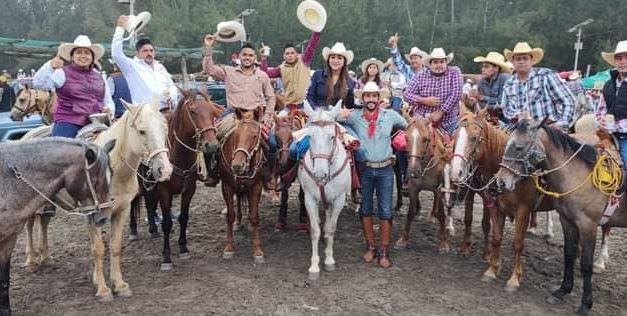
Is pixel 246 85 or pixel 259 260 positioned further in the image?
pixel 246 85

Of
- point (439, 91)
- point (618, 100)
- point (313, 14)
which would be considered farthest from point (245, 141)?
point (618, 100)

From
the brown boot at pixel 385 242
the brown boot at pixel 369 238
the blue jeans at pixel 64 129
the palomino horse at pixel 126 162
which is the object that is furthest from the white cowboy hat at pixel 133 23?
the brown boot at pixel 385 242

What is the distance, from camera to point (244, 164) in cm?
574

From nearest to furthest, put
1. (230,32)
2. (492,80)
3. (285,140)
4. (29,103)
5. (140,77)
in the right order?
1. (140,77)
2. (285,140)
3. (230,32)
4. (492,80)
5. (29,103)

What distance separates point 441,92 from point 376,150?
64.7 inches

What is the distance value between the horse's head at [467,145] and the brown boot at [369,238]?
1365 millimetres

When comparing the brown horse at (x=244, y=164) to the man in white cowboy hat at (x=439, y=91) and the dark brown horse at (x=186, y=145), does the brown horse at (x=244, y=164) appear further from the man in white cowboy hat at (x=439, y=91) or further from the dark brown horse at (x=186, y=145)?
the man in white cowboy hat at (x=439, y=91)

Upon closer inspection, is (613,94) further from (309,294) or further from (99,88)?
(99,88)

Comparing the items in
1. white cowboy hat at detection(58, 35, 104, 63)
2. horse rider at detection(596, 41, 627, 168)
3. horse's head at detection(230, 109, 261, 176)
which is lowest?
horse's head at detection(230, 109, 261, 176)

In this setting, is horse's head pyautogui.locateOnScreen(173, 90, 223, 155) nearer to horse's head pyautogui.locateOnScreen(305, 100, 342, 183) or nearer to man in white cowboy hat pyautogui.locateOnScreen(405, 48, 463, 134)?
horse's head pyautogui.locateOnScreen(305, 100, 342, 183)

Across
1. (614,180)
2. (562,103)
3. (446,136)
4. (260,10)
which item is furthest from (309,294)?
(260,10)

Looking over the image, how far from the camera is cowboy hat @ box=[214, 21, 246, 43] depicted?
682 centimetres

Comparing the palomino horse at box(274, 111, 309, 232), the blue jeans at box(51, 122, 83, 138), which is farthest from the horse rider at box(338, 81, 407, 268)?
the blue jeans at box(51, 122, 83, 138)

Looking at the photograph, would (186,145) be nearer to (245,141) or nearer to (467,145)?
(245,141)
